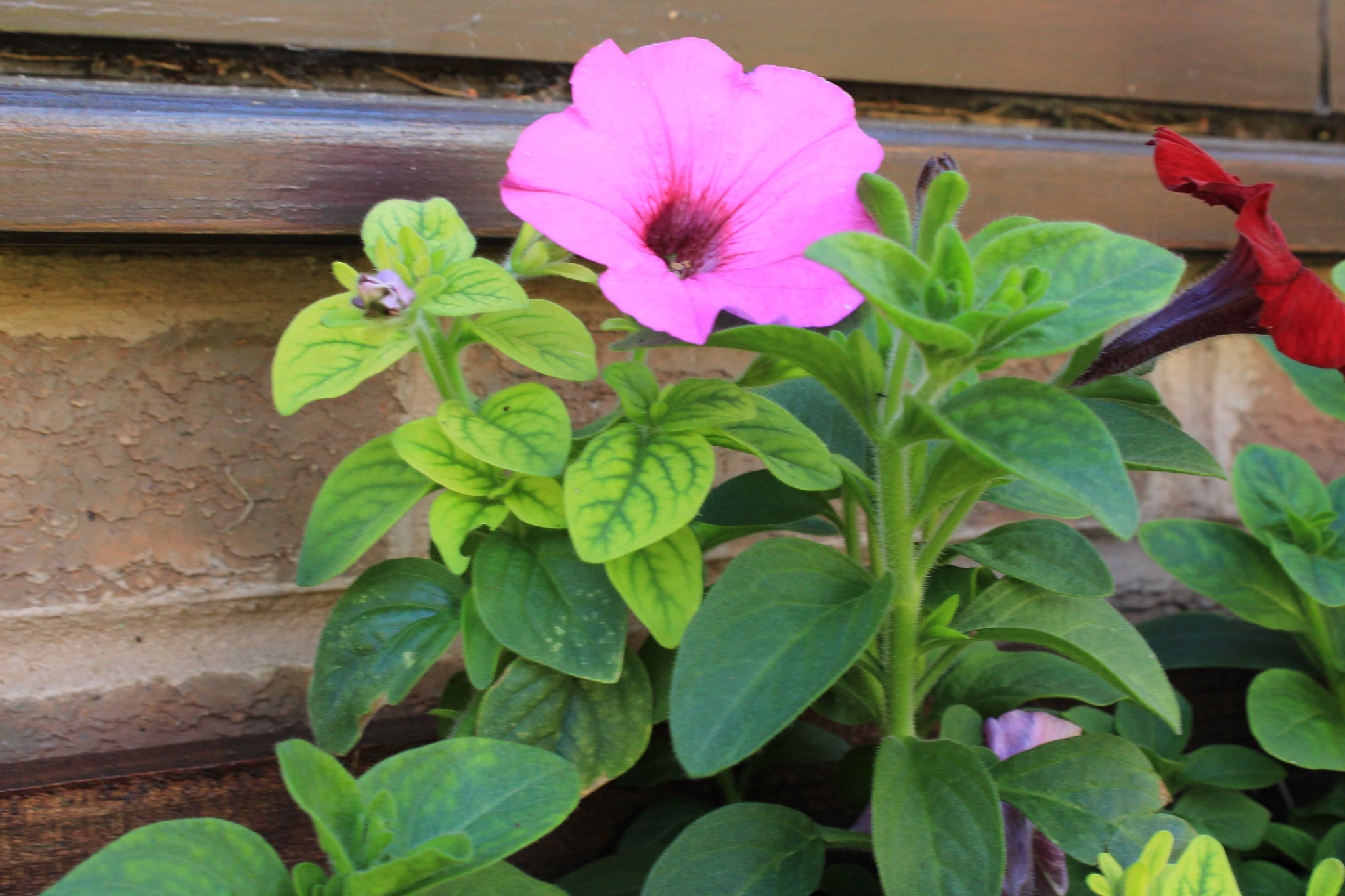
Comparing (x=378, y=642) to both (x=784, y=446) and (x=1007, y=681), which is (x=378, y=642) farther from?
(x=1007, y=681)

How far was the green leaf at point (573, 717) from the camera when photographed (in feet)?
1.79

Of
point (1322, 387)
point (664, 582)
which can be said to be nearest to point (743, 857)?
point (664, 582)

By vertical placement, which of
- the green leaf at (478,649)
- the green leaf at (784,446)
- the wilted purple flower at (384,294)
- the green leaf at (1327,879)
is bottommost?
the green leaf at (1327,879)

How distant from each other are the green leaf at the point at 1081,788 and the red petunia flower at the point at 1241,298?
23 centimetres

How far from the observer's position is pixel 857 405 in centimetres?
53

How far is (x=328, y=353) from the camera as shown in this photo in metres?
0.54

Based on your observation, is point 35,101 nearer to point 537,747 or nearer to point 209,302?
point 209,302

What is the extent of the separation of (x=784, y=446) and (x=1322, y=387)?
58 centimetres

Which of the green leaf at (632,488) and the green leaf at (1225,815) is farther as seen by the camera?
the green leaf at (1225,815)

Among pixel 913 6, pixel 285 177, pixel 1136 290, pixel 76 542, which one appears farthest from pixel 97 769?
pixel 913 6

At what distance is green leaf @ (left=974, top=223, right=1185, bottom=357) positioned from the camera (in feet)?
1.50

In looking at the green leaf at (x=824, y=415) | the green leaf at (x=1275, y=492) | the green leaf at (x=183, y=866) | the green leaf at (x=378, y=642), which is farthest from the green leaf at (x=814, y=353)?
the green leaf at (x=1275, y=492)

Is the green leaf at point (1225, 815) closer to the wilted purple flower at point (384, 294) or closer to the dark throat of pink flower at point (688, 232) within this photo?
the dark throat of pink flower at point (688, 232)

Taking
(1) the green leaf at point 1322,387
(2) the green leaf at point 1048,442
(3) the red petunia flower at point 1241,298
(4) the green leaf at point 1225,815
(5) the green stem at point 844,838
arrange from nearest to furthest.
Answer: (2) the green leaf at point 1048,442 < (3) the red petunia flower at point 1241,298 < (5) the green stem at point 844,838 < (4) the green leaf at point 1225,815 < (1) the green leaf at point 1322,387
